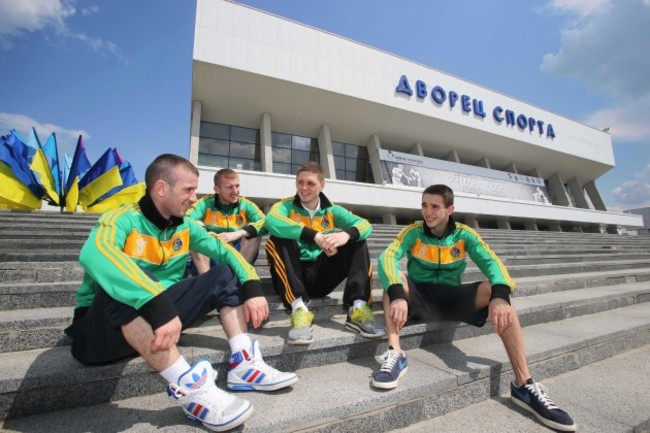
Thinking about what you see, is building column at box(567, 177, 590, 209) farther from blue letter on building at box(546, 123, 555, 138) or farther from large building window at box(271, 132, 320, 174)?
large building window at box(271, 132, 320, 174)

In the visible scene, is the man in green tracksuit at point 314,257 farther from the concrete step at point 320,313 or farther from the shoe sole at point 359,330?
the concrete step at point 320,313

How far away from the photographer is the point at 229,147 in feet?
55.9

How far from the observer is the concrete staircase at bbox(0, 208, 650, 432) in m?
1.45

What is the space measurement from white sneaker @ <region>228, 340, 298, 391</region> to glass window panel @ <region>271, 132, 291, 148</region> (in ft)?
56.0

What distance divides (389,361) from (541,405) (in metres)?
0.88

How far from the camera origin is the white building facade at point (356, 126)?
47.5 ft

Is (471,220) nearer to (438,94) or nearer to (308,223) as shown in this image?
(438,94)

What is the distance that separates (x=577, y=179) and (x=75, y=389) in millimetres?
37858

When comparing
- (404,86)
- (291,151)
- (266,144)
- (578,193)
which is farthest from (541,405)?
(578,193)

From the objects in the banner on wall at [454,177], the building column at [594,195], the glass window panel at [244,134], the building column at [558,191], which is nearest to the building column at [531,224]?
the banner on wall at [454,177]

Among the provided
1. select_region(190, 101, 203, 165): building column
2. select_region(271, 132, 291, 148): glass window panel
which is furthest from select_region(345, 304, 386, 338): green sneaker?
select_region(271, 132, 291, 148): glass window panel

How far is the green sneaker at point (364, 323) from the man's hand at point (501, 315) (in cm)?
76

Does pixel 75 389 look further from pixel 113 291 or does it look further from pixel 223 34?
pixel 223 34

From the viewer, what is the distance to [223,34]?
13906 millimetres
